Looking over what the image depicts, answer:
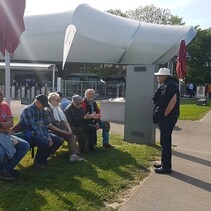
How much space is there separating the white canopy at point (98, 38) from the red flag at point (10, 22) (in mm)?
28433

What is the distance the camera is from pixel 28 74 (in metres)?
35.8

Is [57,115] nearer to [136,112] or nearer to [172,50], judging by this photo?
[136,112]

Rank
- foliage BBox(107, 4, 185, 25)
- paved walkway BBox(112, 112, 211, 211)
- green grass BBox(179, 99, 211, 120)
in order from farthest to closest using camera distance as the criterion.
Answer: foliage BBox(107, 4, 185, 25), green grass BBox(179, 99, 211, 120), paved walkway BBox(112, 112, 211, 211)

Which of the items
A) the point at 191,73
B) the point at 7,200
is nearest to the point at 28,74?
the point at 191,73

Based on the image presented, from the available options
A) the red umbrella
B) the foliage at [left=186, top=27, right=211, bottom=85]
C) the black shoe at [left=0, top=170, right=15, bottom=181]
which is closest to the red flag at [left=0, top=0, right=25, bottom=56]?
the red umbrella

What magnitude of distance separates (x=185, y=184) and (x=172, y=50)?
31570 millimetres

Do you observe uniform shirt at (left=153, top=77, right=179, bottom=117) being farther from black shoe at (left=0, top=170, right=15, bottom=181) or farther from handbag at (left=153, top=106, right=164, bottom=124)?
black shoe at (left=0, top=170, right=15, bottom=181)

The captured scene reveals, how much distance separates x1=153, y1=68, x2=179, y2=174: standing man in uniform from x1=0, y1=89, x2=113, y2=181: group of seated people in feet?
5.06

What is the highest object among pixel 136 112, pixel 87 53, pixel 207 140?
pixel 87 53

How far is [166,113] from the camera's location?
662 centimetres

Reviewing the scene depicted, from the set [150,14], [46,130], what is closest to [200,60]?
[150,14]

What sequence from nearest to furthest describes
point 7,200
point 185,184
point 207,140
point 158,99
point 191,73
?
point 7,200 → point 185,184 → point 158,99 → point 207,140 → point 191,73

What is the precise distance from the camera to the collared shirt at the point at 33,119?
20.5ft

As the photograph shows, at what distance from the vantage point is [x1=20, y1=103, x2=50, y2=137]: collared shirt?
626cm
